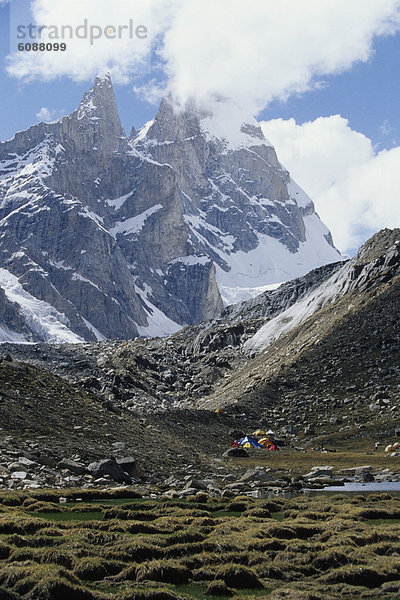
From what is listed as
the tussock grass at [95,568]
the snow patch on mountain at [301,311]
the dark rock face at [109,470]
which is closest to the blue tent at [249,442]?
the dark rock face at [109,470]

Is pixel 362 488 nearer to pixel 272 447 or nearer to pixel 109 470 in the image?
pixel 109 470

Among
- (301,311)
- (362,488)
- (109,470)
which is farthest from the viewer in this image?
(301,311)

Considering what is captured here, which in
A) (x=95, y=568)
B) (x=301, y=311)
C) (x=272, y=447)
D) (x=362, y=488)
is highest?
(x=301, y=311)

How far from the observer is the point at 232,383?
11462 cm

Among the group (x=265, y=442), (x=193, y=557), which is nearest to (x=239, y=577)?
(x=193, y=557)

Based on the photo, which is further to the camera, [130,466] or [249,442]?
[249,442]

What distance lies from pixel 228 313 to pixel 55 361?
184 feet

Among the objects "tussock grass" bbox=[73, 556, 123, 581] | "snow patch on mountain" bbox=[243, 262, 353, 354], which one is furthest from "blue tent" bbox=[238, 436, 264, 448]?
"tussock grass" bbox=[73, 556, 123, 581]

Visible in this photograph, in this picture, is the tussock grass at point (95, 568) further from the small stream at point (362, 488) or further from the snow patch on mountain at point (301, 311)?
the snow patch on mountain at point (301, 311)

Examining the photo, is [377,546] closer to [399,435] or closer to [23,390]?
[23,390]

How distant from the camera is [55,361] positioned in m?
142

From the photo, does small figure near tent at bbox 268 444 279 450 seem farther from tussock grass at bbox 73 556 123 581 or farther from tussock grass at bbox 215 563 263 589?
tussock grass at bbox 215 563 263 589

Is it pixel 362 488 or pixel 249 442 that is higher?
pixel 249 442

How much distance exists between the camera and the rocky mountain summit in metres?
51.8
